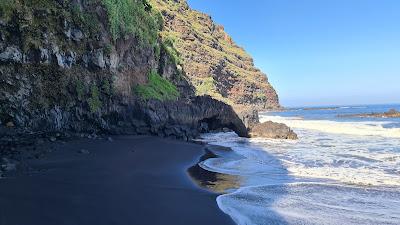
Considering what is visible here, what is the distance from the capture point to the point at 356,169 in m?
14.0

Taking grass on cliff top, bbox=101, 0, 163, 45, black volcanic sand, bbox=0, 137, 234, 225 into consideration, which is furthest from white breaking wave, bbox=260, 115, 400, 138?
black volcanic sand, bbox=0, 137, 234, 225

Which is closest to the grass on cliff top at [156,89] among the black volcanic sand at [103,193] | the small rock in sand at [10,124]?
the small rock in sand at [10,124]

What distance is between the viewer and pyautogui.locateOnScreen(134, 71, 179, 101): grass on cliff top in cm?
2320

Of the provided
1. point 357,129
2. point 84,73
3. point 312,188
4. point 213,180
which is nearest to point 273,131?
point 357,129

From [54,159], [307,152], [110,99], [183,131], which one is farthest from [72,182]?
[183,131]

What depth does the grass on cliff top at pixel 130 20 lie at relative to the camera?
69.2 ft

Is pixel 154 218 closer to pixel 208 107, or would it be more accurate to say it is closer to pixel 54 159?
pixel 54 159

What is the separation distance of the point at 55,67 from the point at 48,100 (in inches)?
58.7

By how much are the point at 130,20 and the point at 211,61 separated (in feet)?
238

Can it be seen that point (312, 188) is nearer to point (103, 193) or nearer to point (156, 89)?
point (103, 193)

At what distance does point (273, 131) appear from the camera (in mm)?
28625

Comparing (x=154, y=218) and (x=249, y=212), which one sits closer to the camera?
(x=154, y=218)

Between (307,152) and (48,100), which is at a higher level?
(48,100)

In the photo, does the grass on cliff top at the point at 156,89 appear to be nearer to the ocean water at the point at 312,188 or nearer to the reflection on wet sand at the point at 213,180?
the ocean water at the point at 312,188
